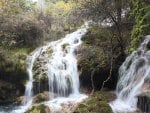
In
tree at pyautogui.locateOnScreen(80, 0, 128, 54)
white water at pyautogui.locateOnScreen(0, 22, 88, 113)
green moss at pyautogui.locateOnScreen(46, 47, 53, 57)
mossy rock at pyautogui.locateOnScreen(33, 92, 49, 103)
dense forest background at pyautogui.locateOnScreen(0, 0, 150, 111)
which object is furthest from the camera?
green moss at pyautogui.locateOnScreen(46, 47, 53, 57)

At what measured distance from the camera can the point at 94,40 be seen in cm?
1744

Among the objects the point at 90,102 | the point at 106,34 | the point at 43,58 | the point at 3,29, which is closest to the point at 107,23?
the point at 106,34

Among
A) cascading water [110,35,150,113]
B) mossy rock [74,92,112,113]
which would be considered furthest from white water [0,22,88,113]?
mossy rock [74,92,112,113]

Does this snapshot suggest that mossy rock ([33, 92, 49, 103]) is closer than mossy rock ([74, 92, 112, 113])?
No

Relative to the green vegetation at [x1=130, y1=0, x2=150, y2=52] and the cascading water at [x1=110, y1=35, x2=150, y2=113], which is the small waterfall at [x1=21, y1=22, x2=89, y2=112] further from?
the green vegetation at [x1=130, y1=0, x2=150, y2=52]

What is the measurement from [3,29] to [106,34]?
5636 millimetres

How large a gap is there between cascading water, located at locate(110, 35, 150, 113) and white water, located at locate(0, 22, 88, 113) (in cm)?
191

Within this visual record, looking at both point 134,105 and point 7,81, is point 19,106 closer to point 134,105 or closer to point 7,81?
point 7,81

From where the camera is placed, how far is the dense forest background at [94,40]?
51.9ft

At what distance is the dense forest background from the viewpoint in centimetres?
1580

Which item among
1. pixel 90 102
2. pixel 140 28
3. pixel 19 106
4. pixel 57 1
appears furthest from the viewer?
pixel 57 1

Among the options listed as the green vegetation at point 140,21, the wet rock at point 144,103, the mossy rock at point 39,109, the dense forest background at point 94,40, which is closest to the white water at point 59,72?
the dense forest background at point 94,40

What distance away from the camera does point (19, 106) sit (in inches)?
563

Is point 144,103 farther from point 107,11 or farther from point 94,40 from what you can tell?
point 94,40
